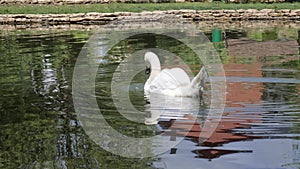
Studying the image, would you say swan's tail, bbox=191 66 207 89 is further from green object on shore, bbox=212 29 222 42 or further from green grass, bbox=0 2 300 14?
green grass, bbox=0 2 300 14

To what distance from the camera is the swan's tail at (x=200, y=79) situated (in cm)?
892

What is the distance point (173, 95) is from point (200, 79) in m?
0.72

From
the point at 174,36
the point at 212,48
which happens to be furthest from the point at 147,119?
the point at 174,36

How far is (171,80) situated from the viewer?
9773mm

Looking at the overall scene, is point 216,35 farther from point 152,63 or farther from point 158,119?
point 158,119

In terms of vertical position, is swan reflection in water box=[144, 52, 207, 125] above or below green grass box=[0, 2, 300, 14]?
above

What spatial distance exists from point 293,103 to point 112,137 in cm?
304

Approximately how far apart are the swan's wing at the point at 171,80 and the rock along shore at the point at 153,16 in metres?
19.7

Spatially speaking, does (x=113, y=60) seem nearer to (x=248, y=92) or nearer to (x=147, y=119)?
(x=248, y=92)

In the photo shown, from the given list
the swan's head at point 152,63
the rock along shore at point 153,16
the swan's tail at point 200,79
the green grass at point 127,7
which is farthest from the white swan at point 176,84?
the green grass at point 127,7

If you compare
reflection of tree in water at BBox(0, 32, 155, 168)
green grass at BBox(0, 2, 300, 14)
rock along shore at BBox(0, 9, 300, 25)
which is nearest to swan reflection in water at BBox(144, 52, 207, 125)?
reflection of tree in water at BBox(0, 32, 155, 168)

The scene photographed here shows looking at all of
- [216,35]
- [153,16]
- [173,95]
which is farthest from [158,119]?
[153,16]

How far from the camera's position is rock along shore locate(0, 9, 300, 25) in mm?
29953

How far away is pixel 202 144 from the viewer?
6875mm
